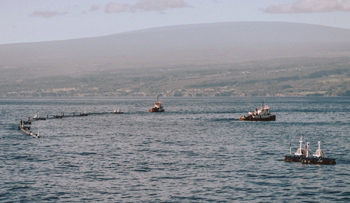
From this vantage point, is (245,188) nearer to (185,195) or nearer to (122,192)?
(185,195)

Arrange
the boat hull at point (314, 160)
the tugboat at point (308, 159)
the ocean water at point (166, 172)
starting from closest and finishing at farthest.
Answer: the ocean water at point (166, 172)
the boat hull at point (314, 160)
the tugboat at point (308, 159)

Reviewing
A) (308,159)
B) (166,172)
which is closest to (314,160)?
(308,159)

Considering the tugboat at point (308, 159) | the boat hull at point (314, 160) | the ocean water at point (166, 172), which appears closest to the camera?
the ocean water at point (166, 172)

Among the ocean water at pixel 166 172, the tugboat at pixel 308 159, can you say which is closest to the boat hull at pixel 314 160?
the tugboat at pixel 308 159

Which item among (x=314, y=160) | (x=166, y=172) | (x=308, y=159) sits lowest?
(x=166, y=172)

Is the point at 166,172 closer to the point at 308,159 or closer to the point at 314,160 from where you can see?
the point at 308,159

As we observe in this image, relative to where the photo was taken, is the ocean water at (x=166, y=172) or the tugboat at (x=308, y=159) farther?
the tugboat at (x=308, y=159)

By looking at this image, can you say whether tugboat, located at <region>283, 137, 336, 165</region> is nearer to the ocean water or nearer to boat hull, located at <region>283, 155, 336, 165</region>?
boat hull, located at <region>283, 155, 336, 165</region>

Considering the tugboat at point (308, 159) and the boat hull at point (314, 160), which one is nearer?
the boat hull at point (314, 160)

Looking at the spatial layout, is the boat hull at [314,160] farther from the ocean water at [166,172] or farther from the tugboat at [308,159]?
the ocean water at [166,172]

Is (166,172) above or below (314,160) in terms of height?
below

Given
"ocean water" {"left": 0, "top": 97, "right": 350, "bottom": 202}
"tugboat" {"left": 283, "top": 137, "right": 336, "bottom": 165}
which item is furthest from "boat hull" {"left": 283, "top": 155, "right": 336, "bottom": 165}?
"ocean water" {"left": 0, "top": 97, "right": 350, "bottom": 202}

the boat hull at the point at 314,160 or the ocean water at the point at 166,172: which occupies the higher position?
the boat hull at the point at 314,160

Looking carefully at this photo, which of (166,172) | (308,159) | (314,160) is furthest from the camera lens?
(308,159)
